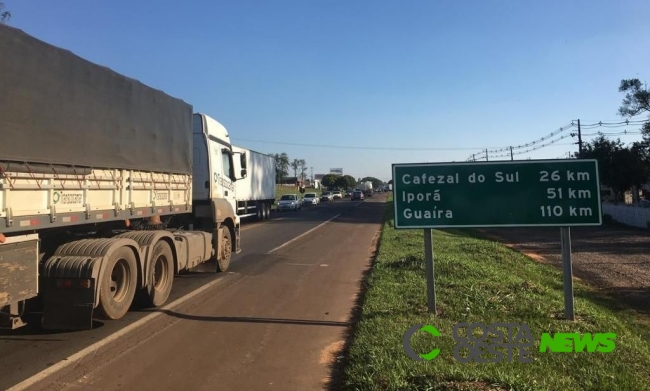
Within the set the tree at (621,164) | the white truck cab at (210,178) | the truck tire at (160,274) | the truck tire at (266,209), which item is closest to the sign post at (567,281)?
the truck tire at (160,274)

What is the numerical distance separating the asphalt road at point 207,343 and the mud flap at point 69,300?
0.83 ft

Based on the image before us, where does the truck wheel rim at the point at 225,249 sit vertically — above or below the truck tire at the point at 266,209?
below

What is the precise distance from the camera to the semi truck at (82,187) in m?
5.22

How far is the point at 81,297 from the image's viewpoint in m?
6.02

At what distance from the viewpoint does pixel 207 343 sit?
19.6 ft

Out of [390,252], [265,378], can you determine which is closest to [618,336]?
[265,378]

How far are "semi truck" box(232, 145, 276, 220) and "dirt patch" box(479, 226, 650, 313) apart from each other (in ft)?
42.9

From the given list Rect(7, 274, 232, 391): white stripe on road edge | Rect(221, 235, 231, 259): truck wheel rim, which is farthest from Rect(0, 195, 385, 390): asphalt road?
Rect(221, 235, 231, 259): truck wheel rim

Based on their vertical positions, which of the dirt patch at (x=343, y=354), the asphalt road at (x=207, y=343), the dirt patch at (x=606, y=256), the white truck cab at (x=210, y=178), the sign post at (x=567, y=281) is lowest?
the dirt patch at (x=606, y=256)

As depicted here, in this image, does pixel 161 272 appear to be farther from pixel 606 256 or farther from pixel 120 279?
pixel 606 256

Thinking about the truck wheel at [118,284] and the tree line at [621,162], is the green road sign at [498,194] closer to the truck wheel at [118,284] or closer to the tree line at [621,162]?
the truck wheel at [118,284]

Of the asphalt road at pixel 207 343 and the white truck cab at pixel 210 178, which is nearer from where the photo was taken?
the asphalt road at pixel 207 343

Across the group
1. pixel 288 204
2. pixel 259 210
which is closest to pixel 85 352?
pixel 259 210

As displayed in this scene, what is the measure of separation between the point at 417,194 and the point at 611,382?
3435mm
